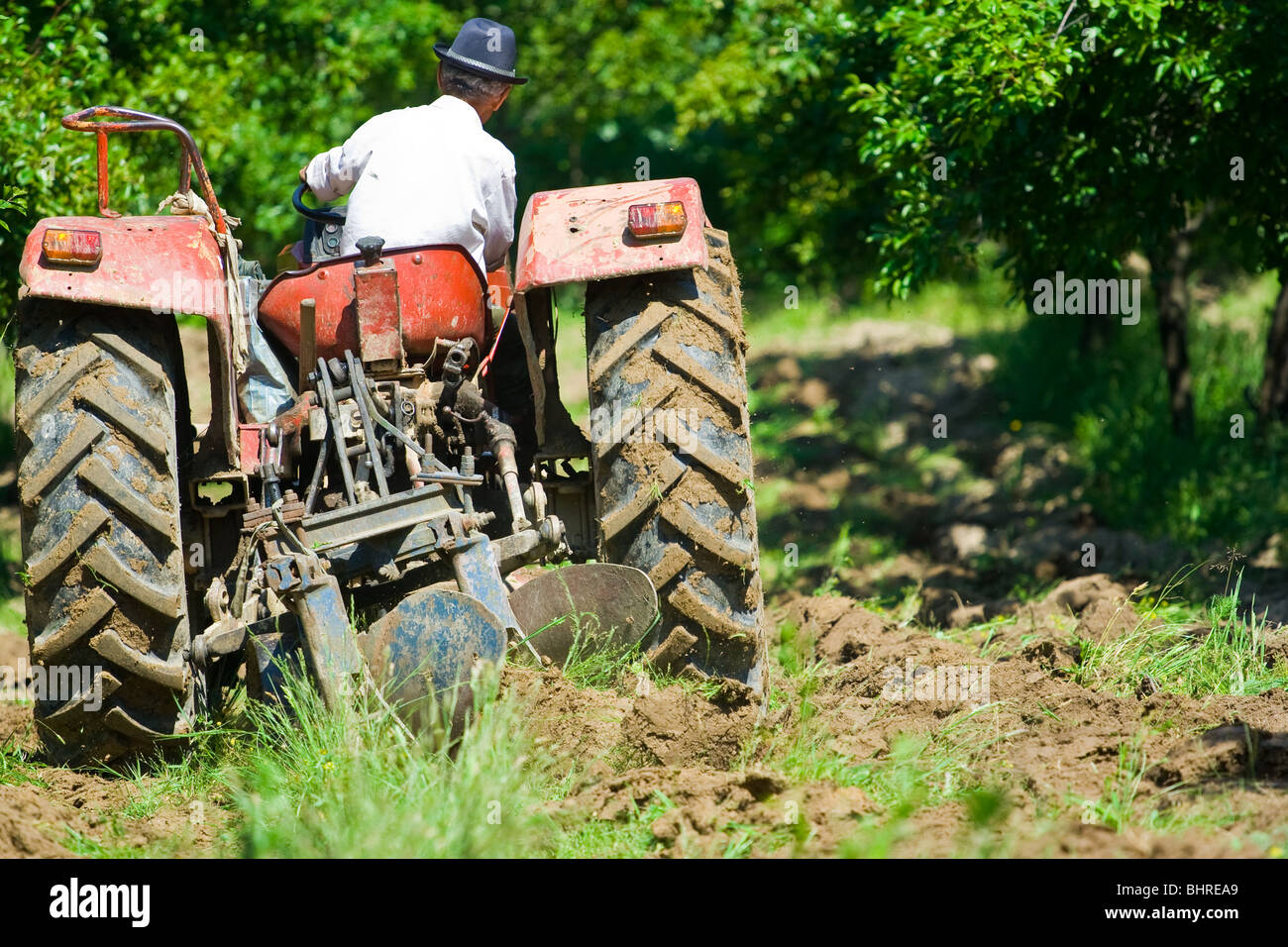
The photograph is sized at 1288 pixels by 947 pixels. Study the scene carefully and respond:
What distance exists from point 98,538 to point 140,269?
2.64 ft

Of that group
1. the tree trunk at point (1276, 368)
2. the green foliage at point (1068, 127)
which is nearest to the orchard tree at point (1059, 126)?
the green foliage at point (1068, 127)

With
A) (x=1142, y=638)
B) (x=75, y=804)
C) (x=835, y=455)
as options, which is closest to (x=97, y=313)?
(x=75, y=804)

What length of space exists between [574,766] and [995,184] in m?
3.90

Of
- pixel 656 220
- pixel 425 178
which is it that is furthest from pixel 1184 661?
pixel 425 178

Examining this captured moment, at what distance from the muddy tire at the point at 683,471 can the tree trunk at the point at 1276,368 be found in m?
5.35

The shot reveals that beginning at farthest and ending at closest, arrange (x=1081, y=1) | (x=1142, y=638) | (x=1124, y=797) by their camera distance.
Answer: (x=1081, y=1), (x=1142, y=638), (x=1124, y=797)

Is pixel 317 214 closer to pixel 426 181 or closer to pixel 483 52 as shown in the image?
pixel 426 181

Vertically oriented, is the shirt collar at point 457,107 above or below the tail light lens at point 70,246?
above

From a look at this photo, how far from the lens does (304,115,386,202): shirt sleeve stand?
15.5 ft

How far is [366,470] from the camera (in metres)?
4.21

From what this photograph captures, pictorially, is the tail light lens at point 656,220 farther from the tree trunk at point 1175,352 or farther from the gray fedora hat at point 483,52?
the tree trunk at point 1175,352

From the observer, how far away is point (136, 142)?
8.39 m

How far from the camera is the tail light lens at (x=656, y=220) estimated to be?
4.28 meters
